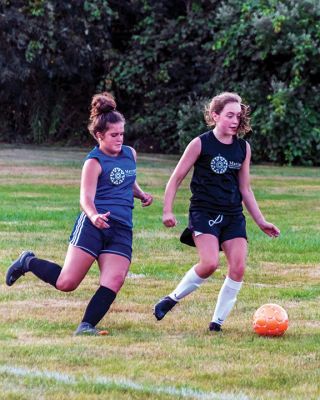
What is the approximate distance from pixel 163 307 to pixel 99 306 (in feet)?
1.79

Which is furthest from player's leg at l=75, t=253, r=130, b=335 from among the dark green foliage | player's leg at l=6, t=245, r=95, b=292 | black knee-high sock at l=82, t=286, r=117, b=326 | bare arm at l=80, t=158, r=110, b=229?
the dark green foliage

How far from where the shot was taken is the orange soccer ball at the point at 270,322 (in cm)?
661

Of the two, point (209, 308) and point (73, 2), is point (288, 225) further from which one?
point (73, 2)

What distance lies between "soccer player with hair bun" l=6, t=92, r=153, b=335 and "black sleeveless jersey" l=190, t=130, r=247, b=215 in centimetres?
45

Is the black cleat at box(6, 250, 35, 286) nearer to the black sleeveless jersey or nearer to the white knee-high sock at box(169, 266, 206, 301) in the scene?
the white knee-high sock at box(169, 266, 206, 301)

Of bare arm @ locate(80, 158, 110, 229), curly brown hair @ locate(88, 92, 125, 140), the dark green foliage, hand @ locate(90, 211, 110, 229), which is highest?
curly brown hair @ locate(88, 92, 125, 140)

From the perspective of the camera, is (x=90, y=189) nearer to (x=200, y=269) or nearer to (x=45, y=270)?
(x=45, y=270)

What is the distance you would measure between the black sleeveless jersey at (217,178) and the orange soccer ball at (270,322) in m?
0.76

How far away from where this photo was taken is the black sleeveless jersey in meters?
7.05

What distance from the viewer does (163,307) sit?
7059 mm

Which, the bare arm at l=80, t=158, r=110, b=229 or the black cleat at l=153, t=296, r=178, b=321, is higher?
the bare arm at l=80, t=158, r=110, b=229

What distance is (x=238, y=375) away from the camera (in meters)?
5.46

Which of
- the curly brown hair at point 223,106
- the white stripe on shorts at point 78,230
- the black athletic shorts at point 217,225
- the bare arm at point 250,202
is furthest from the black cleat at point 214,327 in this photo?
the curly brown hair at point 223,106

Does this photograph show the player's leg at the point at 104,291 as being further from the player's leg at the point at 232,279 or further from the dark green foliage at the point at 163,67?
the dark green foliage at the point at 163,67
